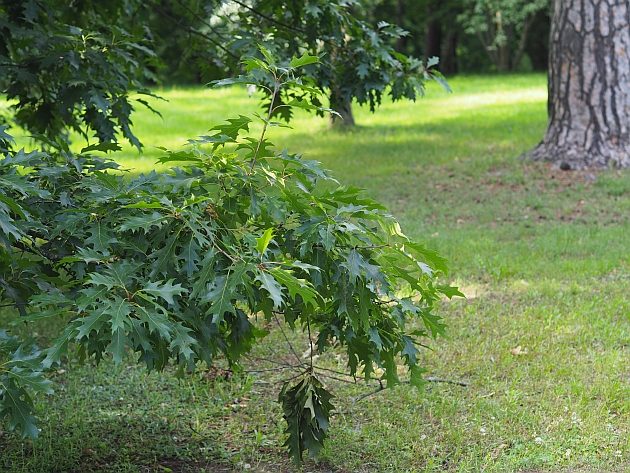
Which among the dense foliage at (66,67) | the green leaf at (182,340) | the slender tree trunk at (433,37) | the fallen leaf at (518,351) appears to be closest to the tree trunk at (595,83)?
the fallen leaf at (518,351)

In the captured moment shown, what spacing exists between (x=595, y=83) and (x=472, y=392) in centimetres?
589

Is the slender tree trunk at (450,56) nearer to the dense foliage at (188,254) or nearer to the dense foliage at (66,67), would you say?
the dense foliage at (66,67)

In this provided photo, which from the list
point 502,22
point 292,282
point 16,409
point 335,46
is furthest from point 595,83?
point 502,22

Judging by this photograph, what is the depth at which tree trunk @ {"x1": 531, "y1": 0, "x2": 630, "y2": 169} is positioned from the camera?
9969 millimetres

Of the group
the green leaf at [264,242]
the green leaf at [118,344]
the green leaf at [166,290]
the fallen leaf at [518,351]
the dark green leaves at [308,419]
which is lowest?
the fallen leaf at [518,351]

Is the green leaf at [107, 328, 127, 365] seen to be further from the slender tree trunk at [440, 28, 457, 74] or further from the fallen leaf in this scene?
the slender tree trunk at [440, 28, 457, 74]

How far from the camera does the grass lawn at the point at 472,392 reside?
4.53 metres

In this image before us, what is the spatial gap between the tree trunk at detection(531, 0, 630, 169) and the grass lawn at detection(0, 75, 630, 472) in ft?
2.77

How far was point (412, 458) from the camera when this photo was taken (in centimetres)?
449

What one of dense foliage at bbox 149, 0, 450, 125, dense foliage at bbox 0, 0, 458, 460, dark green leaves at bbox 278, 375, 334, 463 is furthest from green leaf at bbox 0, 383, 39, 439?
dense foliage at bbox 149, 0, 450, 125

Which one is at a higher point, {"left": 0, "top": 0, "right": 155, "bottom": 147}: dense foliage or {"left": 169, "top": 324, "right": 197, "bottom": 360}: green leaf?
{"left": 0, "top": 0, "right": 155, "bottom": 147}: dense foliage

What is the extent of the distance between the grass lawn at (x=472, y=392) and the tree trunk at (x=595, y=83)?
0.85 meters

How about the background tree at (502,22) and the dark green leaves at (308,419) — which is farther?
the background tree at (502,22)

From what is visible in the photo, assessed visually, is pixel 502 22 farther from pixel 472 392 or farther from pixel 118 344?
pixel 118 344
